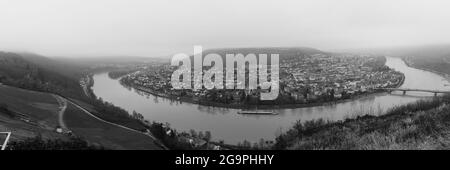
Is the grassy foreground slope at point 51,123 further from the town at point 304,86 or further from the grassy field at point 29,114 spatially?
the town at point 304,86

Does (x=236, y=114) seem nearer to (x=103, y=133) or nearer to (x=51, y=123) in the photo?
(x=103, y=133)

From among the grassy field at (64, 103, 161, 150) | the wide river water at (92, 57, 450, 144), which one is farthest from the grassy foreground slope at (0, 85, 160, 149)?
the wide river water at (92, 57, 450, 144)

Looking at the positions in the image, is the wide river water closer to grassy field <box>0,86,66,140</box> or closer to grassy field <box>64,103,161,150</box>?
grassy field <box>64,103,161,150</box>
